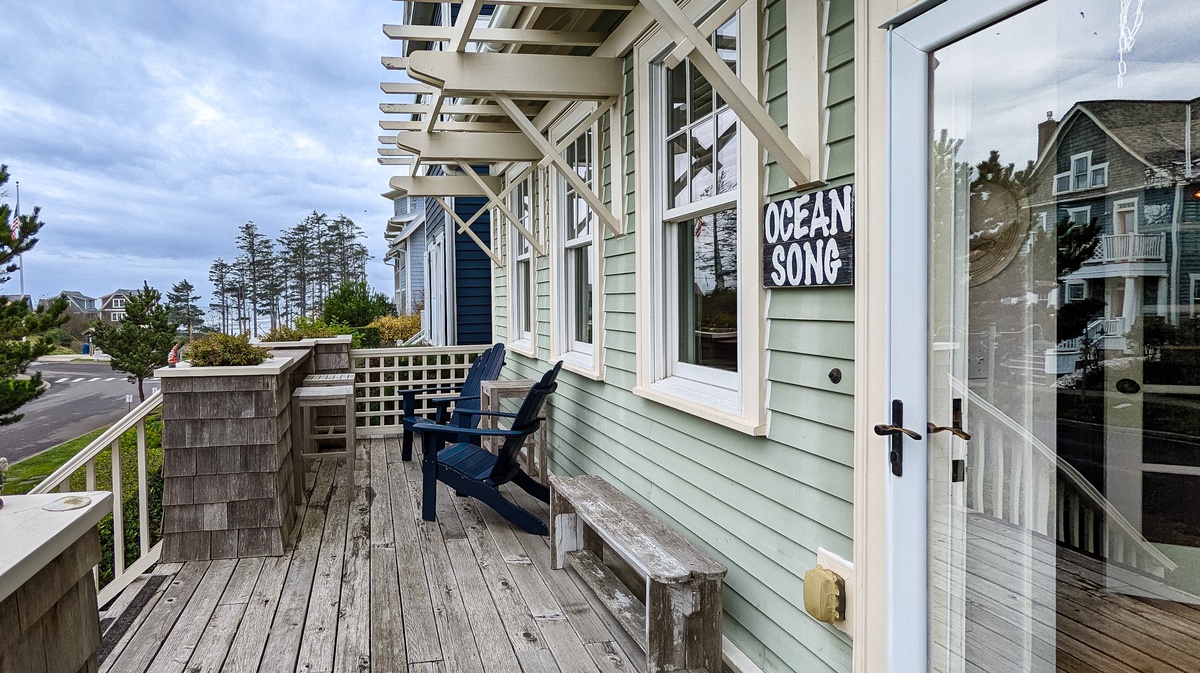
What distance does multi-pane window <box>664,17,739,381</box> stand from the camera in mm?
2559

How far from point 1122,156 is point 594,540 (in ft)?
8.95

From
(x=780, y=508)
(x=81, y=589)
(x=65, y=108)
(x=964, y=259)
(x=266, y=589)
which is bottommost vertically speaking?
(x=266, y=589)

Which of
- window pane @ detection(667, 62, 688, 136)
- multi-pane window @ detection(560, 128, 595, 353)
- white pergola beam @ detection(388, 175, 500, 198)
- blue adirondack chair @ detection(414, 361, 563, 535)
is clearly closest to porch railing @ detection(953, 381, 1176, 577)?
window pane @ detection(667, 62, 688, 136)

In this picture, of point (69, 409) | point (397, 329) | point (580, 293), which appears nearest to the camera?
point (580, 293)

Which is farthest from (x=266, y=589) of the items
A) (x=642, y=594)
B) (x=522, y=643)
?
(x=642, y=594)

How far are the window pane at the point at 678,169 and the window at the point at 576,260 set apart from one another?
47.3 inches

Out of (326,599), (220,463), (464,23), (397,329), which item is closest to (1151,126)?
(464,23)

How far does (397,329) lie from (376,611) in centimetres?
1028

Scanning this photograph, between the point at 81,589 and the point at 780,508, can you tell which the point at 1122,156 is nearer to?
the point at 780,508

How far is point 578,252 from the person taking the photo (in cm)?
481

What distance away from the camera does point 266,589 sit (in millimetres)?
3314

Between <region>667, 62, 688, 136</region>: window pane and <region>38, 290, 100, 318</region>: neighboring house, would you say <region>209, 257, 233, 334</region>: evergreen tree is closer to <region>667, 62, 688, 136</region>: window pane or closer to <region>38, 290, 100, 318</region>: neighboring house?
<region>38, 290, 100, 318</region>: neighboring house

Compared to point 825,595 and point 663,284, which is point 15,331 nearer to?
point 663,284

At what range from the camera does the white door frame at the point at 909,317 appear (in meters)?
1.61
